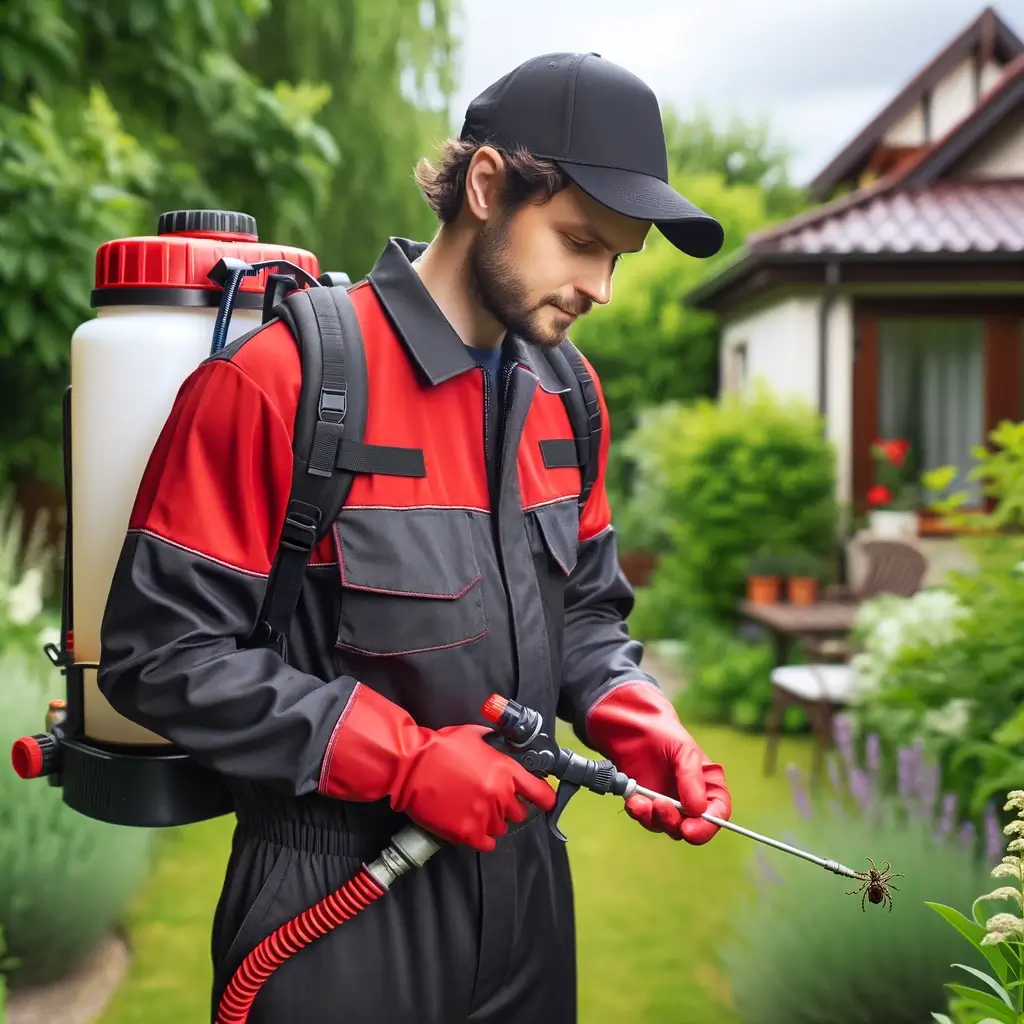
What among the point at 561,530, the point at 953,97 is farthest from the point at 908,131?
the point at 561,530

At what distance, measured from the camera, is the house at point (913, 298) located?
33.3 ft

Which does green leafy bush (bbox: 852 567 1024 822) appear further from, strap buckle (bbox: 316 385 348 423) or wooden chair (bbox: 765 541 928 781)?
strap buckle (bbox: 316 385 348 423)

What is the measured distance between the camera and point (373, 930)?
1.85 m

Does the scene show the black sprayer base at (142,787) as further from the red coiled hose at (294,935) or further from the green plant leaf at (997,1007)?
the green plant leaf at (997,1007)

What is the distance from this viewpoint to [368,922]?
1848mm

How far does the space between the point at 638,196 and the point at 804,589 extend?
25.4 ft

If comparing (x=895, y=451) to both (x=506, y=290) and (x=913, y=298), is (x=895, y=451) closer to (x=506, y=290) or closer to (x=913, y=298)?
(x=913, y=298)

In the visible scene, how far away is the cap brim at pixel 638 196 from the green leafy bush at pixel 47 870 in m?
3.10

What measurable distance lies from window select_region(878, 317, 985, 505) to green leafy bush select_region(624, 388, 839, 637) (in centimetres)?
99

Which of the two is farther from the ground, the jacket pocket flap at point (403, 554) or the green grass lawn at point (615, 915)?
the jacket pocket flap at point (403, 554)

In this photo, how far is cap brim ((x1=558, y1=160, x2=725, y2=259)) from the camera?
68.6 inches

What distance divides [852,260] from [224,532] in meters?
9.15

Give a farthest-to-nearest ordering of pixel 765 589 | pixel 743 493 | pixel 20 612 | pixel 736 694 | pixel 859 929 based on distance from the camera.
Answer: pixel 743 493 < pixel 765 589 < pixel 736 694 < pixel 20 612 < pixel 859 929

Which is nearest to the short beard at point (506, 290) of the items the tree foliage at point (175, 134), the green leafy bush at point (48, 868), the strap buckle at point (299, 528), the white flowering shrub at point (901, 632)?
the strap buckle at point (299, 528)
